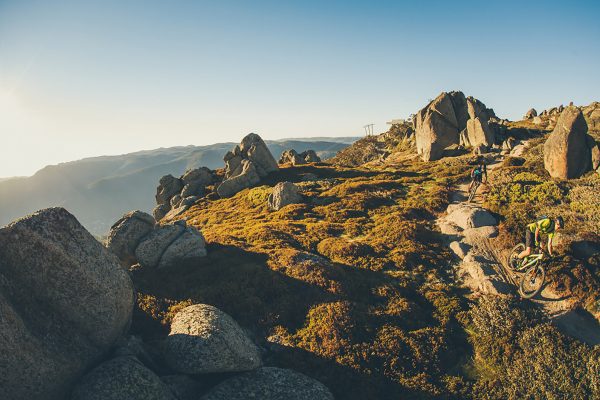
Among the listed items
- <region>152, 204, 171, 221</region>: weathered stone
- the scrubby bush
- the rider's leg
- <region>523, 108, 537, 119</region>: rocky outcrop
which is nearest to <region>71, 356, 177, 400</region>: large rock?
the scrubby bush

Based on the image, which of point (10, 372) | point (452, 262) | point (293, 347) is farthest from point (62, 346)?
point (452, 262)

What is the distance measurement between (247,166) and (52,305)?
45.3 metres

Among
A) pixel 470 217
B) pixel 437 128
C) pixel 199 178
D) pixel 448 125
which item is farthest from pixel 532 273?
pixel 199 178

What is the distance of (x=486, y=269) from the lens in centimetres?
2139

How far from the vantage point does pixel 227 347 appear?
1391 cm

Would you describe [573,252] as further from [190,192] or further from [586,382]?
[190,192]

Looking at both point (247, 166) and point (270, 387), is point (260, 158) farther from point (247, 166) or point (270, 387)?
point (270, 387)

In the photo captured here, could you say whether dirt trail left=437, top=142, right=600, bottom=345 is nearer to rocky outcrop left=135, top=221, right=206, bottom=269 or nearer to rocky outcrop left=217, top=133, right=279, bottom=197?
rocky outcrop left=135, top=221, right=206, bottom=269

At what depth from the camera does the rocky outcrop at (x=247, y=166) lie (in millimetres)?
55000

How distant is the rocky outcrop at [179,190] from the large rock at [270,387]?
4442 centimetres

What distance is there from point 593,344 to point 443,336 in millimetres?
6471

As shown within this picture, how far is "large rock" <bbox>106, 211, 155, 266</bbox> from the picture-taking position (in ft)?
79.2

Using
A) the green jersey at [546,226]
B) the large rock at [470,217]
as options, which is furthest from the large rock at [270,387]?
the large rock at [470,217]

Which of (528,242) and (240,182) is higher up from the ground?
(240,182)
